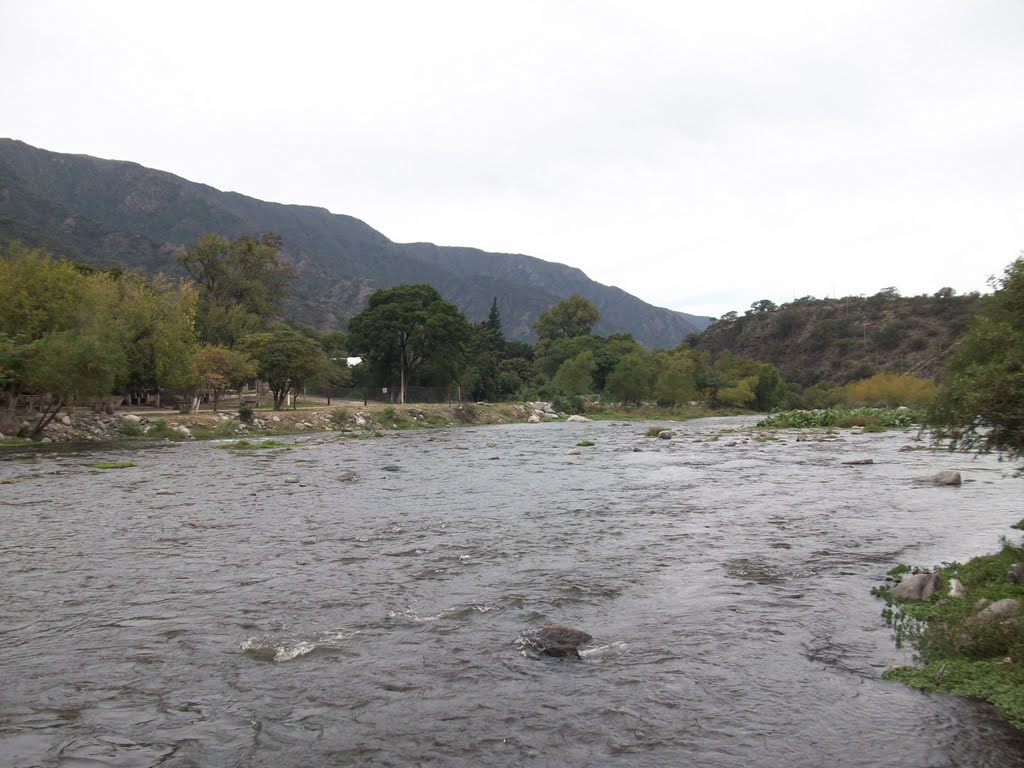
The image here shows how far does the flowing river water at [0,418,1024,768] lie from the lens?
601cm

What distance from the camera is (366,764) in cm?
561

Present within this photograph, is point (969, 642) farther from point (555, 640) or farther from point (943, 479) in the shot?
point (943, 479)

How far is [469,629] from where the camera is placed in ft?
29.6

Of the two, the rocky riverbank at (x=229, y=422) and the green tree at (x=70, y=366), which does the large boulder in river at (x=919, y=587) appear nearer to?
the green tree at (x=70, y=366)

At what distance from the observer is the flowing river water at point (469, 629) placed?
601 cm

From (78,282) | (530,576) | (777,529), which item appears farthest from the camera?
(78,282)

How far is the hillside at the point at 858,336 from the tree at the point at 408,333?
338ft

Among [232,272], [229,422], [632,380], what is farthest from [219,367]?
[632,380]

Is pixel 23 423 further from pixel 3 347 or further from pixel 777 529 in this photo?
pixel 777 529

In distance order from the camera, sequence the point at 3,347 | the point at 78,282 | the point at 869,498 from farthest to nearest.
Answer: the point at 78,282 < the point at 3,347 < the point at 869,498

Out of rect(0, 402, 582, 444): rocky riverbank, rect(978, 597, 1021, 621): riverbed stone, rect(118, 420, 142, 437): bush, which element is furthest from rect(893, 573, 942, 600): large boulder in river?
rect(118, 420, 142, 437): bush

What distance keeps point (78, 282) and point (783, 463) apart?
46759mm

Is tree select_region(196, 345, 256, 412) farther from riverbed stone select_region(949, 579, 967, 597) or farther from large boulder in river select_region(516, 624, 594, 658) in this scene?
riverbed stone select_region(949, 579, 967, 597)

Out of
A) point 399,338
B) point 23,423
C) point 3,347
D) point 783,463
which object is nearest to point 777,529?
point 783,463
